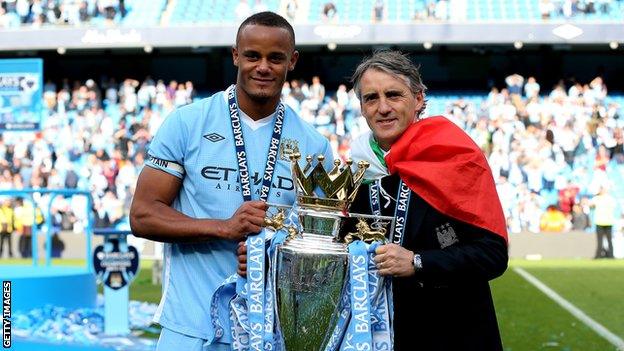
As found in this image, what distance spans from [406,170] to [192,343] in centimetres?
92

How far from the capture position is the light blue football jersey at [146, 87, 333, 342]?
3857 millimetres

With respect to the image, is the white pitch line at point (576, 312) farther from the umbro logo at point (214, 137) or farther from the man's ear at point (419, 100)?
the umbro logo at point (214, 137)

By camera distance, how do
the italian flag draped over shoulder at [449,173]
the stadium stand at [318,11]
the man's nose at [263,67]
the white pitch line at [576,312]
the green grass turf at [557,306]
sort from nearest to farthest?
1. the italian flag draped over shoulder at [449,173]
2. the man's nose at [263,67]
3. the green grass turf at [557,306]
4. the white pitch line at [576,312]
5. the stadium stand at [318,11]

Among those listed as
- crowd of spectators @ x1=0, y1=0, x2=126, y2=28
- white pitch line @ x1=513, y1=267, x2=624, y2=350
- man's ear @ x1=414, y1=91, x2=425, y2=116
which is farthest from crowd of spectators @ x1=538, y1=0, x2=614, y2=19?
man's ear @ x1=414, y1=91, x2=425, y2=116

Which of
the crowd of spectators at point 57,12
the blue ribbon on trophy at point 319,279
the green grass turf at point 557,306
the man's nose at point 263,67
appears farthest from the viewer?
the crowd of spectators at point 57,12

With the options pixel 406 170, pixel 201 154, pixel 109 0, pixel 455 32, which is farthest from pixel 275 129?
pixel 109 0

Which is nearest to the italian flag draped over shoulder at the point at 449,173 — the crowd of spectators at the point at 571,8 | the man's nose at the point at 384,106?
the man's nose at the point at 384,106

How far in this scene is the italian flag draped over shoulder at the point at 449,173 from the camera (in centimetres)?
356

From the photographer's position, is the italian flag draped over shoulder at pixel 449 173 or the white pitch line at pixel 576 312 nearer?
the italian flag draped over shoulder at pixel 449 173

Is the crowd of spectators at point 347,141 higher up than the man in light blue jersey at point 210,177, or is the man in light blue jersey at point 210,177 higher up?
the crowd of spectators at point 347,141

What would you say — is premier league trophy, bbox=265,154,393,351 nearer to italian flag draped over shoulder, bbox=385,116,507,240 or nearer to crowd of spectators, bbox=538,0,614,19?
italian flag draped over shoulder, bbox=385,116,507,240

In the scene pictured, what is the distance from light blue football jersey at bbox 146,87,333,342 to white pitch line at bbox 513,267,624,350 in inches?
309

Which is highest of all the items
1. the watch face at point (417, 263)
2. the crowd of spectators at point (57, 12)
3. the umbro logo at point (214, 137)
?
the crowd of spectators at point (57, 12)

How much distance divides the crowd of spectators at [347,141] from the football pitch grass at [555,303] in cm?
331
